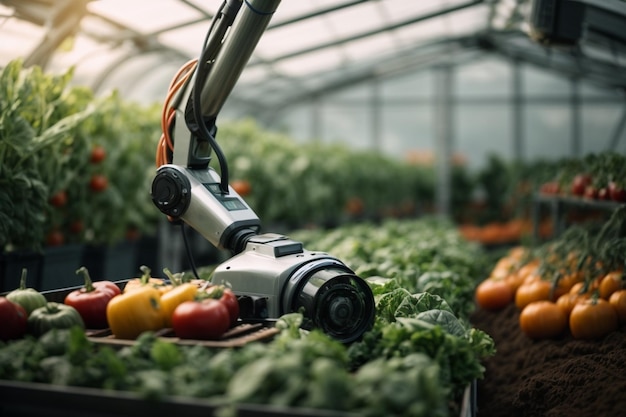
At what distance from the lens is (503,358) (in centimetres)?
421

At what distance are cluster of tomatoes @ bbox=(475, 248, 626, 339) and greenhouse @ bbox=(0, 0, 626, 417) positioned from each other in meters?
0.01

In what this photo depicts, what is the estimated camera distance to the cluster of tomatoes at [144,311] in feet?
7.85

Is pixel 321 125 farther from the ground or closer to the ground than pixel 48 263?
farther from the ground

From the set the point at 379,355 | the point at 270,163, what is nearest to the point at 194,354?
the point at 379,355

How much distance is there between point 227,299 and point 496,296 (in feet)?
10.5

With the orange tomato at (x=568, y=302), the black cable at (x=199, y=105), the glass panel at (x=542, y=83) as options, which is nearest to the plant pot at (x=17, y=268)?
the black cable at (x=199, y=105)

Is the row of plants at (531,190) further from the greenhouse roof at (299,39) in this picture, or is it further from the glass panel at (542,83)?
the glass panel at (542,83)

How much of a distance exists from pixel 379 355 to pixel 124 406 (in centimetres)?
98

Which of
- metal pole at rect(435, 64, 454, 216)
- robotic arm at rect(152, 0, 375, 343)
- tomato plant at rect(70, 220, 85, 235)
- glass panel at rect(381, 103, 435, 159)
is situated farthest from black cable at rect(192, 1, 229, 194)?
glass panel at rect(381, 103, 435, 159)

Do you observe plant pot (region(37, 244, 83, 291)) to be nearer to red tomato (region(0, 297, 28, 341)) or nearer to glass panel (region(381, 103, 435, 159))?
red tomato (region(0, 297, 28, 341))

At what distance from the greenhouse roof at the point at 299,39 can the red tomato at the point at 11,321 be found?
2.49 m

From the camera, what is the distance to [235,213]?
3135 mm

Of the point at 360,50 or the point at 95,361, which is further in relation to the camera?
the point at 360,50

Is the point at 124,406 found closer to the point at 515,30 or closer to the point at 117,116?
the point at 117,116
